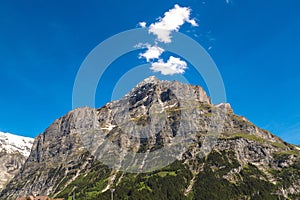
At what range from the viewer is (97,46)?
2805 inches

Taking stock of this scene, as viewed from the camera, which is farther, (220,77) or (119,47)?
(119,47)

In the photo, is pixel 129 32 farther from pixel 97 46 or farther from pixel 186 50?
pixel 186 50

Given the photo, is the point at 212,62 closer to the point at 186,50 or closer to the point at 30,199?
the point at 186,50

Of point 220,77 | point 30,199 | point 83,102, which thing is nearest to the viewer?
point 220,77

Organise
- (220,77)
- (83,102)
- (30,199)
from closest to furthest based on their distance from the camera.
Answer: (220,77), (83,102), (30,199)

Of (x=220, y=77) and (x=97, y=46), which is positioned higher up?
(x=97, y=46)

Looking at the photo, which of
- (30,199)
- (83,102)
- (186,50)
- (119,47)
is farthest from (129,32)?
(30,199)

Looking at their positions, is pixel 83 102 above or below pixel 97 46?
below

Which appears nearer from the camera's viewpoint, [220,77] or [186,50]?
[220,77]

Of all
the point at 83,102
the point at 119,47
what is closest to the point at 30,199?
the point at 83,102

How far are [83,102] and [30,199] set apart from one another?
6817 centimetres

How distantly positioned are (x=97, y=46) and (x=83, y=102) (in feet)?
40.1

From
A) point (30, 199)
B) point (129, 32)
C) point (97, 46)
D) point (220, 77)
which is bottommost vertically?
point (30, 199)

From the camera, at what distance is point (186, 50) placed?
76188 millimetres
